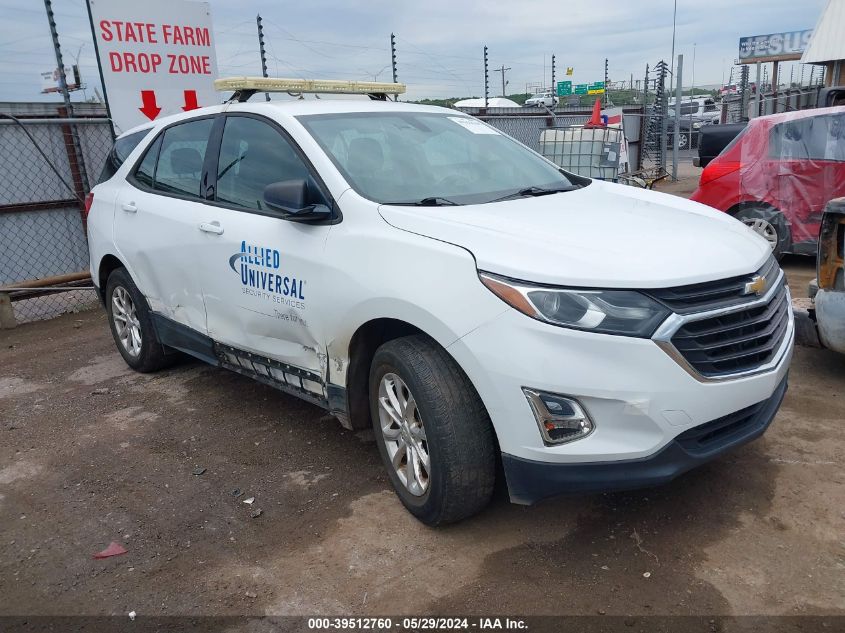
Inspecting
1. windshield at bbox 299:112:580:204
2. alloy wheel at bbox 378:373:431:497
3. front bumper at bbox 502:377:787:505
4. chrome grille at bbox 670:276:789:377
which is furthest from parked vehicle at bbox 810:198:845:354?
alloy wheel at bbox 378:373:431:497

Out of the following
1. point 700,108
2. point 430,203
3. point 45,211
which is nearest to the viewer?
point 430,203

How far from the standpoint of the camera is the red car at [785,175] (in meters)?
7.16

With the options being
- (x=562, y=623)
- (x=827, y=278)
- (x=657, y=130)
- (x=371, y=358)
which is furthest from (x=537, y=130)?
(x=562, y=623)

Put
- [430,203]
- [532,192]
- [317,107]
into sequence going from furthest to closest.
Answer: [317,107], [532,192], [430,203]

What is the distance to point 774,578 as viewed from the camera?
8.92 ft

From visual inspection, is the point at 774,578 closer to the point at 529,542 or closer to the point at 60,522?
the point at 529,542

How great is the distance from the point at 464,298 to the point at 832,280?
112 inches

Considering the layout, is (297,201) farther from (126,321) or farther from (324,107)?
(126,321)

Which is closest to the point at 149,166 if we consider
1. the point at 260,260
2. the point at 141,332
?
the point at 141,332

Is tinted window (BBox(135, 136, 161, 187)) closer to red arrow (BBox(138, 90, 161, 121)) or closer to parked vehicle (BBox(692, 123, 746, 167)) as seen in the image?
red arrow (BBox(138, 90, 161, 121))

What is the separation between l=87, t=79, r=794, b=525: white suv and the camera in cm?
259

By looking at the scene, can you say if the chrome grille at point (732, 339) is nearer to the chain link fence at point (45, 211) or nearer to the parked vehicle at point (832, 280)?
the parked vehicle at point (832, 280)

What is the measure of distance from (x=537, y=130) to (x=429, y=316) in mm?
11354

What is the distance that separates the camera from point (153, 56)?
8.13 m
